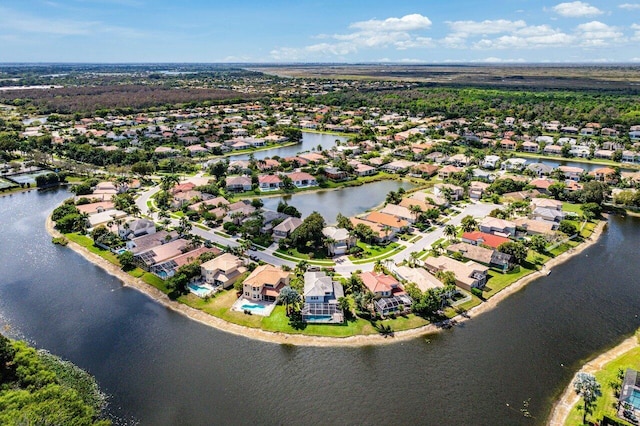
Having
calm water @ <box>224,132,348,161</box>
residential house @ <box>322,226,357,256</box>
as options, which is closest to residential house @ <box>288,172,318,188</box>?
calm water @ <box>224,132,348,161</box>

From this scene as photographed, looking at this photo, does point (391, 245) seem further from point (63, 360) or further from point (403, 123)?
point (403, 123)

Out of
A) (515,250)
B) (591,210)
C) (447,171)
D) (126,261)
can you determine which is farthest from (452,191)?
(126,261)

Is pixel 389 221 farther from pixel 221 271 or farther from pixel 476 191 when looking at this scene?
pixel 221 271

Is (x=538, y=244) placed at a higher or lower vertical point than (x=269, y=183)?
lower

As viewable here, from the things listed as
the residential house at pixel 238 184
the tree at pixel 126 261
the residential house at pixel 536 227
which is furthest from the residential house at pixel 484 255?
the residential house at pixel 238 184

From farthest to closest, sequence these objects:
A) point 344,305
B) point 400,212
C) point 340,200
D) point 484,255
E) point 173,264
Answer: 1. point 340,200
2. point 400,212
3. point 484,255
4. point 173,264
5. point 344,305

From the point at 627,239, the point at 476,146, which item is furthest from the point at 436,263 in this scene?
the point at 476,146

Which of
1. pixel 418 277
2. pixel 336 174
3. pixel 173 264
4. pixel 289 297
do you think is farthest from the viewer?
pixel 336 174
